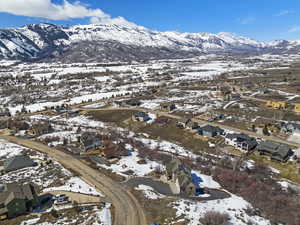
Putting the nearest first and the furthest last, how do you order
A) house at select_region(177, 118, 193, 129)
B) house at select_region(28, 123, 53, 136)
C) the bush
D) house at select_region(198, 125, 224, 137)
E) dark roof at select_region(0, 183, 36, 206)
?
the bush, dark roof at select_region(0, 183, 36, 206), house at select_region(198, 125, 224, 137), house at select_region(28, 123, 53, 136), house at select_region(177, 118, 193, 129)

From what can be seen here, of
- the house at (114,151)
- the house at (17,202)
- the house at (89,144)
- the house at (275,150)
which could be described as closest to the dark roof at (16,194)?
the house at (17,202)

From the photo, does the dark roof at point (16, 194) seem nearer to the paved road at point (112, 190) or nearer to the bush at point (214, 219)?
the paved road at point (112, 190)

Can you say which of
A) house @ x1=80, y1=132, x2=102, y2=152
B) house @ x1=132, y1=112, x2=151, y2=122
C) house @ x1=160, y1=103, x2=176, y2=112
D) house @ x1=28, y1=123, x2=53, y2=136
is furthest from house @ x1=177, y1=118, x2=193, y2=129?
house @ x1=28, y1=123, x2=53, y2=136

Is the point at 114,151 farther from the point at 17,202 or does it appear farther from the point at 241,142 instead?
the point at 241,142

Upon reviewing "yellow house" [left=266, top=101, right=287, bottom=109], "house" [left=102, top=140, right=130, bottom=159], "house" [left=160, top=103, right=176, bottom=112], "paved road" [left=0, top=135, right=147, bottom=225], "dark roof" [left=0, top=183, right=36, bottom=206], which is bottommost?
"paved road" [left=0, top=135, right=147, bottom=225]

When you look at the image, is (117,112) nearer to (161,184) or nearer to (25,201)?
(161,184)

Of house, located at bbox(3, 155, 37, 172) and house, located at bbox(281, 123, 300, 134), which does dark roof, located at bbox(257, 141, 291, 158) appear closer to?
house, located at bbox(281, 123, 300, 134)

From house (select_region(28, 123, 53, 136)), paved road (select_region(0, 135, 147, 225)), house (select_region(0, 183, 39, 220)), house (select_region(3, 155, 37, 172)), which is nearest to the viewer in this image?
paved road (select_region(0, 135, 147, 225))

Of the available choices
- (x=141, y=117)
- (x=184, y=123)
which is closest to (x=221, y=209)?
(x=184, y=123)
